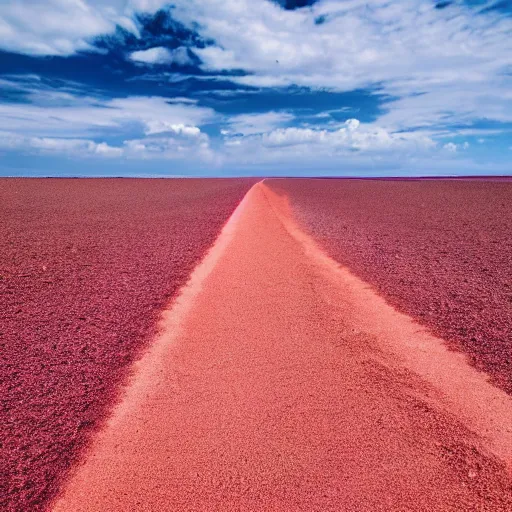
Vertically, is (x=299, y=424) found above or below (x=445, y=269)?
above

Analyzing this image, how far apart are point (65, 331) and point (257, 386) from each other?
3.07 metres

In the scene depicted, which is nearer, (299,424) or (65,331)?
(299,424)

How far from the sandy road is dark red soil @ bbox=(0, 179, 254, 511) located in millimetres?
291

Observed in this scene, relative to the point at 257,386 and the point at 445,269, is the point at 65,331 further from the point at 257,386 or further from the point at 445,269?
the point at 445,269

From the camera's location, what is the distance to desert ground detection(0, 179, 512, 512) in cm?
302

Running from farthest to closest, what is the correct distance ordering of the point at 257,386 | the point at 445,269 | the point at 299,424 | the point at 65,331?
the point at 445,269 → the point at 65,331 → the point at 257,386 → the point at 299,424

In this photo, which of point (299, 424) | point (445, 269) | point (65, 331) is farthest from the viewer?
point (445, 269)

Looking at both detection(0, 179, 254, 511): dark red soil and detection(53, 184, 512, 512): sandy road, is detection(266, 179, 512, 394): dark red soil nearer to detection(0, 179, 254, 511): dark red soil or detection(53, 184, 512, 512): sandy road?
detection(53, 184, 512, 512): sandy road

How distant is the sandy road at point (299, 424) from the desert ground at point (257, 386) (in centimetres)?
2

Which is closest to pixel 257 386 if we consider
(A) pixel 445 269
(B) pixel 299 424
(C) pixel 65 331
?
(B) pixel 299 424

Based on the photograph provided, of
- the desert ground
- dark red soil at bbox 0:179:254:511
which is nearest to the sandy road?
the desert ground

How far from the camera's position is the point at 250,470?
3.16 m

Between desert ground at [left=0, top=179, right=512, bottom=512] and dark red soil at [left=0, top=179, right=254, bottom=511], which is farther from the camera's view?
dark red soil at [left=0, top=179, right=254, bottom=511]

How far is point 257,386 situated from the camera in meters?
4.32
